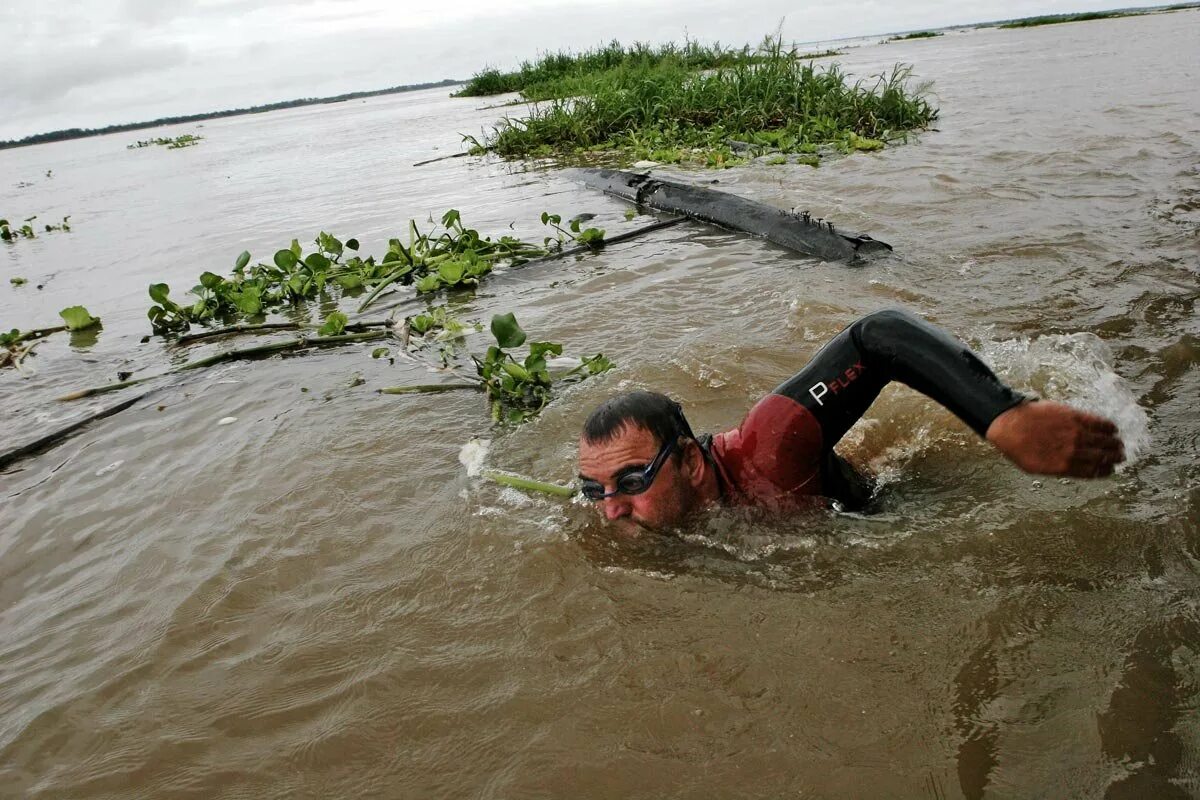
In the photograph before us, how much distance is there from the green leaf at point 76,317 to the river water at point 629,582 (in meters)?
0.74

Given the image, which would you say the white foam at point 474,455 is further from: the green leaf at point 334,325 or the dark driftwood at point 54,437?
the dark driftwood at point 54,437

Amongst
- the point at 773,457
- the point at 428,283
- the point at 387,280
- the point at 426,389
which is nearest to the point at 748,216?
the point at 428,283

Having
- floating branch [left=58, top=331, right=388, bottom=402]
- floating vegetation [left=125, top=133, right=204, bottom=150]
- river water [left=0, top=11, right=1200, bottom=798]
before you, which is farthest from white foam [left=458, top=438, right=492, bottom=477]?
floating vegetation [left=125, top=133, right=204, bottom=150]

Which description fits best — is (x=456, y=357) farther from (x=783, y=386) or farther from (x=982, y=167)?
(x=982, y=167)

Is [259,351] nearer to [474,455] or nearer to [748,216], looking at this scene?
[474,455]

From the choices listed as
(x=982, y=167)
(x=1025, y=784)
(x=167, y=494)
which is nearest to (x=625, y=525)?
(x=1025, y=784)

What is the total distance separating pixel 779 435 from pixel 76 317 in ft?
20.9

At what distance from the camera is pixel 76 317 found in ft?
20.6

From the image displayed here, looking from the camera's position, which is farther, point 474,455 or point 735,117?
point 735,117

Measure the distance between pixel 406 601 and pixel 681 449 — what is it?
1.06m

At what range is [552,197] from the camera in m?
10.3

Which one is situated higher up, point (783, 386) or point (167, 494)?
point (783, 386)

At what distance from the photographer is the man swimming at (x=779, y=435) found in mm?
2141

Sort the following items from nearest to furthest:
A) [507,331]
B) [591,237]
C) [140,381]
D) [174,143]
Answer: [507,331]
[140,381]
[591,237]
[174,143]
